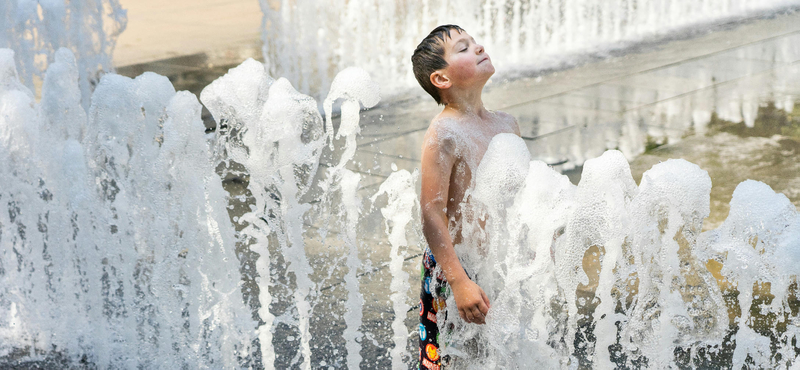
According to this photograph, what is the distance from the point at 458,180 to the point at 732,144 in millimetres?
3670

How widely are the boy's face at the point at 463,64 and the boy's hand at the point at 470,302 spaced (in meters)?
0.54

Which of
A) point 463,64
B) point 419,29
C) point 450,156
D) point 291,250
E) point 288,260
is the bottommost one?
point 419,29

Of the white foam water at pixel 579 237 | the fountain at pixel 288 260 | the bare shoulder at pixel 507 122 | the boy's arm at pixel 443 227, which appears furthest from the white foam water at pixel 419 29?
the boy's arm at pixel 443 227

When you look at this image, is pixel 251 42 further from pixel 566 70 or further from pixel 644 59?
pixel 644 59

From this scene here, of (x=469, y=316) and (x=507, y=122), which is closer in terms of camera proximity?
(x=469, y=316)

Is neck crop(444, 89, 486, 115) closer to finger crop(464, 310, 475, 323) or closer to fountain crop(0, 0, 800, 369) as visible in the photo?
fountain crop(0, 0, 800, 369)

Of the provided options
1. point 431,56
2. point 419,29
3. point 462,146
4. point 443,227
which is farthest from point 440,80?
point 419,29

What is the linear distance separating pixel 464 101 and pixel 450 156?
0.18 metres

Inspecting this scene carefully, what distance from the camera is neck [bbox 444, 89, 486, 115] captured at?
230 centimetres

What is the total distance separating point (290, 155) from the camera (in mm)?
3000

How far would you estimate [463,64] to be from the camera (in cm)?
226

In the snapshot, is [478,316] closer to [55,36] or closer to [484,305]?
[484,305]

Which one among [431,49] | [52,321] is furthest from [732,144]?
[52,321]

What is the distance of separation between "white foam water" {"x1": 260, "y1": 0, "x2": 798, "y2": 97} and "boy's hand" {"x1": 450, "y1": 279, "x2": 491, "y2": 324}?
563cm
